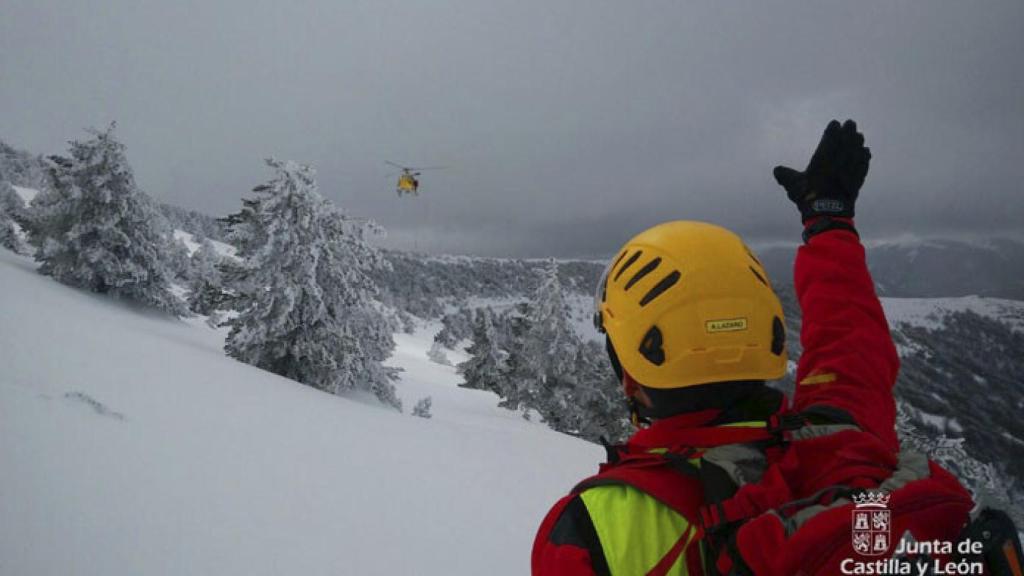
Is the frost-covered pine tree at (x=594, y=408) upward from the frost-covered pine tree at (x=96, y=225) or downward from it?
downward

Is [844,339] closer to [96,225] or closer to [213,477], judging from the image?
[213,477]

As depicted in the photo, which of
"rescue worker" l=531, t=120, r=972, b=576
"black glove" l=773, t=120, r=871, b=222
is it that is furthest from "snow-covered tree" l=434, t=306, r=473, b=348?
"rescue worker" l=531, t=120, r=972, b=576

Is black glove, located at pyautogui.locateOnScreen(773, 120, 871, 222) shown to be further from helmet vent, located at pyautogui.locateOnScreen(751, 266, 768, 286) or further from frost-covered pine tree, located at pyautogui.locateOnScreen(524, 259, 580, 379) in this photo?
frost-covered pine tree, located at pyautogui.locateOnScreen(524, 259, 580, 379)

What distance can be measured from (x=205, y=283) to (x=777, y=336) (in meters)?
21.2

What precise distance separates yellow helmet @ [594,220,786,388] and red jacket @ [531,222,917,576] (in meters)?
0.19

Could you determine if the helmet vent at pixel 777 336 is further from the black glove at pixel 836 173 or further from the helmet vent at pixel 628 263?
the black glove at pixel 836 173

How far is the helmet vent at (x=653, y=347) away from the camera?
5.41ft

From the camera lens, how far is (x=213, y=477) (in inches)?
208

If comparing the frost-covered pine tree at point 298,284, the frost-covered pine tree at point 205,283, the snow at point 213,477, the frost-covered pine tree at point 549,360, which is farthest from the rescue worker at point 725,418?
the frost-covered pine tree at point 549,360

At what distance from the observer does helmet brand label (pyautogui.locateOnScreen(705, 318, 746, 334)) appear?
1.61 metres

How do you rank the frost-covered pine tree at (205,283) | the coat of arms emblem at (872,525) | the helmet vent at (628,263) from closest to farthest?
the coat of arms emblem at (872,525) < the helmet vent at (628,263) < the frost-covered pine tree at (205,283)

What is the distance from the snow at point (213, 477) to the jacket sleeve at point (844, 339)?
4.27 m

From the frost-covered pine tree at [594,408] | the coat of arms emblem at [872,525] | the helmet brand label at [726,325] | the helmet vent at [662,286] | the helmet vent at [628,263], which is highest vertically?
the helmet vent at [628,263]

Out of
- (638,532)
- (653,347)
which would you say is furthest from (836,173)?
(638,532)
